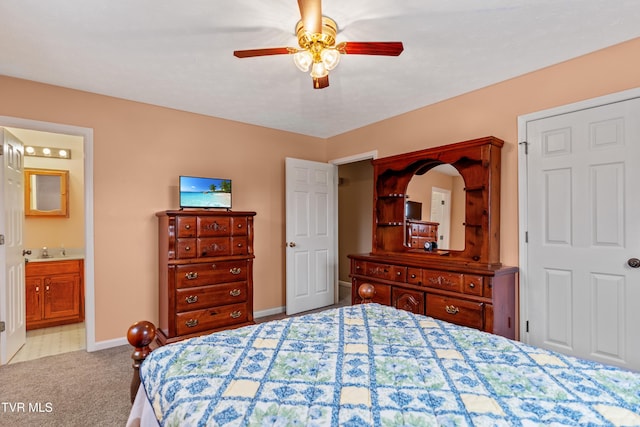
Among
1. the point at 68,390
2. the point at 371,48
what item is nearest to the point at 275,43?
the point at 371,48

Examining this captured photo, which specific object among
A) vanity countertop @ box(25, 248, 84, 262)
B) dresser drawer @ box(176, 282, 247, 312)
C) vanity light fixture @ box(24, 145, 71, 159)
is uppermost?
vanity light fixture @ box(24, 145, 71, 159)

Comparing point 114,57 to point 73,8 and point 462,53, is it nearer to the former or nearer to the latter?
point 73,8

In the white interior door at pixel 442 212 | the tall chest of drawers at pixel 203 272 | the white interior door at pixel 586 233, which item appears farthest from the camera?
the white interior door at pixel 442 212

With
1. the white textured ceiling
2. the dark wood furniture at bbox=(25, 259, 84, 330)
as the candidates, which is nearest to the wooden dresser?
the white textured ceiling

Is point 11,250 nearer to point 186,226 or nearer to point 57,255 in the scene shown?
point 57,255

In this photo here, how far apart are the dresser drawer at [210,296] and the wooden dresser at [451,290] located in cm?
143

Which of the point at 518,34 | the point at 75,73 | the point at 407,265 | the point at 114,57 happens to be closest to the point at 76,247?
the point at 75,73

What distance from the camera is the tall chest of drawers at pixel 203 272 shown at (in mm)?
3197

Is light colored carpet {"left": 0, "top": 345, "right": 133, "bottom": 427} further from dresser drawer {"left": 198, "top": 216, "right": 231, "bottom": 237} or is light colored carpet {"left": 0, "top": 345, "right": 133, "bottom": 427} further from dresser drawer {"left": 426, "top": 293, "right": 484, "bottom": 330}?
dresser drawer {"left": 426, "top": 293, "right": 484, "bottom": 330}

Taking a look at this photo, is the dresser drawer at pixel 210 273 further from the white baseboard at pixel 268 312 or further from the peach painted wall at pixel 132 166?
the white baseboard at pixel 268 312

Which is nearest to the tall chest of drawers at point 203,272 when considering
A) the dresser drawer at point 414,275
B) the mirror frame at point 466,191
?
the mirror frame at point 466,191

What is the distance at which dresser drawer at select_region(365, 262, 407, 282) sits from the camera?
3225mm

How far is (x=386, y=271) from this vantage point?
3.37 meters

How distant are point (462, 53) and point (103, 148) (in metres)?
3.34
